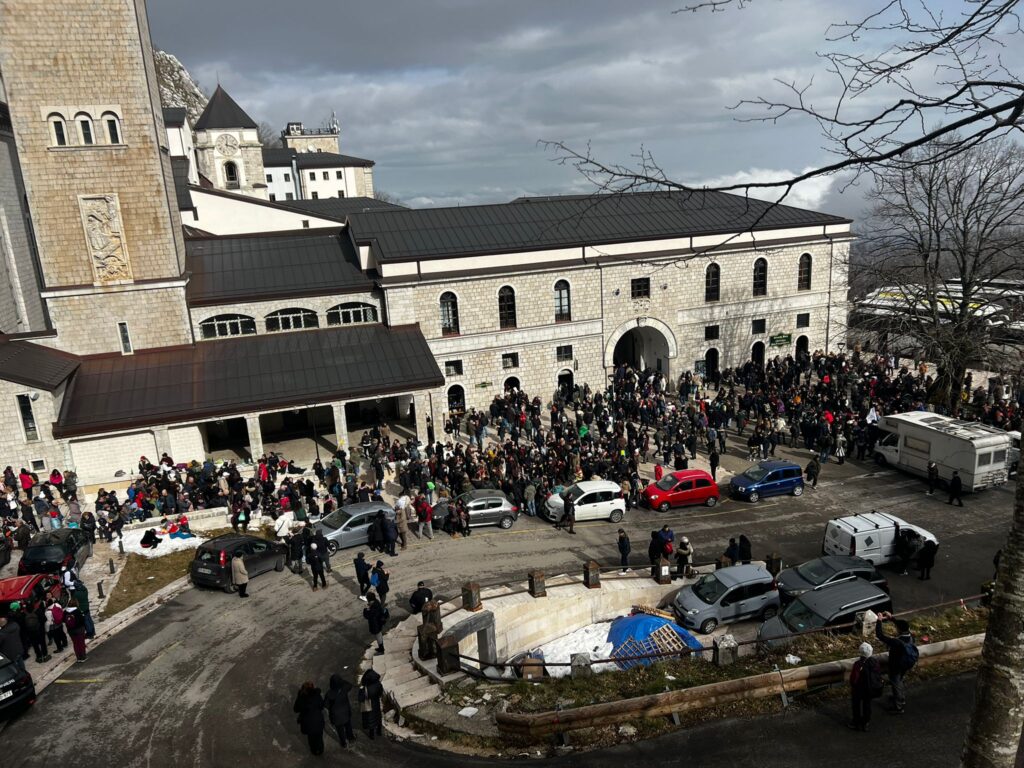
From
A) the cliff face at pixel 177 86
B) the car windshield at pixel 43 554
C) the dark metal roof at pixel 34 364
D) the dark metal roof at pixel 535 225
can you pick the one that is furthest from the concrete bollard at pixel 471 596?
the cliff face at pixel 177 86

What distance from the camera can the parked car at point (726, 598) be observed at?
1788 centimetres

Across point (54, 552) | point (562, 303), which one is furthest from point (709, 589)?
point (562, 303)

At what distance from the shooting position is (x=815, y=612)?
1584cm

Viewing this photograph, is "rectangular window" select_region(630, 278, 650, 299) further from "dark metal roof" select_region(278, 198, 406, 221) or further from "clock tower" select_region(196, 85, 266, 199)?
"clock tower" select_region(196, 85, 266, 199)

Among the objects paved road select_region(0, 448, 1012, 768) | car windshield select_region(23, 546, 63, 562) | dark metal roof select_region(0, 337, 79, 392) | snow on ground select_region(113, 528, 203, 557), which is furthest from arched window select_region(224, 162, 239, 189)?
paved road select_region(0, 448, 1012, 768)

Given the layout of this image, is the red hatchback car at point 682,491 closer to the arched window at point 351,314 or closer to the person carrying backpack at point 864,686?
the person carrying backpack at point 864,686

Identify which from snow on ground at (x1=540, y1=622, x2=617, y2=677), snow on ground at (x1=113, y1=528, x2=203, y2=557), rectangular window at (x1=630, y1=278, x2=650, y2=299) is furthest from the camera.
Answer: rectangular window at (x1=630, y1=278, x2=650, y2=299)

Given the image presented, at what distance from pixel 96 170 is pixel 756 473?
98.0ft

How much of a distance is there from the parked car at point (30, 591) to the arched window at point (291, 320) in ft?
56.4

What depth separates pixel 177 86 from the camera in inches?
5620

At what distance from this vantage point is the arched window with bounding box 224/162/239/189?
77.4 meters

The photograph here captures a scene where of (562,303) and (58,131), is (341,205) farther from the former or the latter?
(58,131)

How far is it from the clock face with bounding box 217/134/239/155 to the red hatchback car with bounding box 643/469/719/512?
6805 cm

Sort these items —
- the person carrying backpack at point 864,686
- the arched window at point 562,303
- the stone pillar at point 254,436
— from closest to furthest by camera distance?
the person carrying backpack at point 864,686 < the stone pillar at point 254,436 < the arched window at point 562,303
